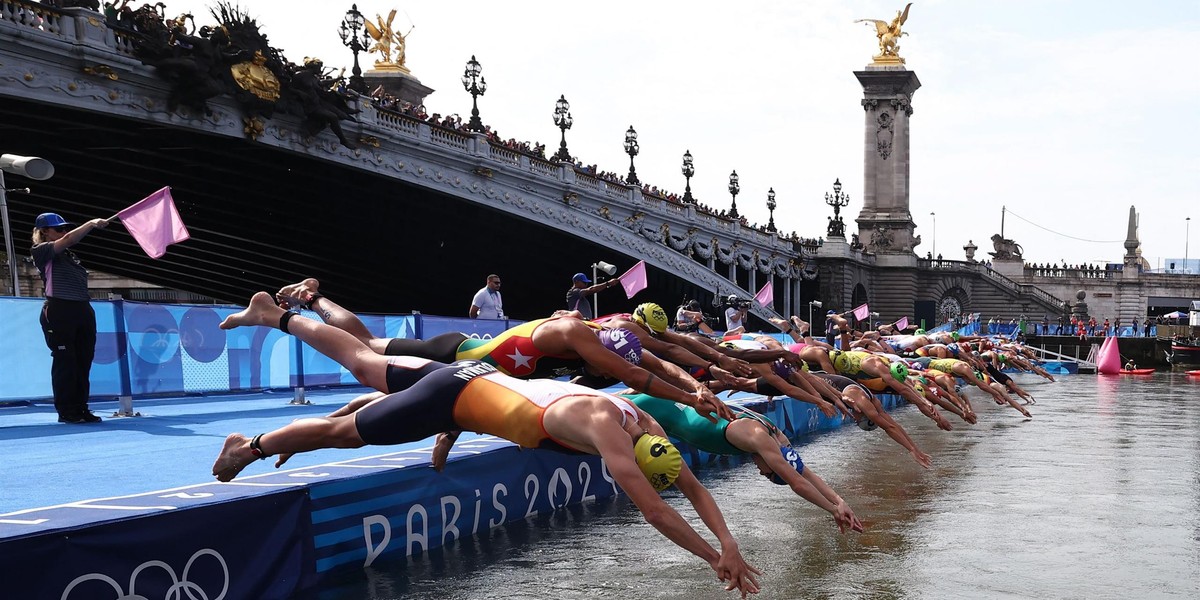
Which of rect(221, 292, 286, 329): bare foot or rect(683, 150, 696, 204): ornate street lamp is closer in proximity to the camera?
rect(221, 292, 286, 329): bare foot

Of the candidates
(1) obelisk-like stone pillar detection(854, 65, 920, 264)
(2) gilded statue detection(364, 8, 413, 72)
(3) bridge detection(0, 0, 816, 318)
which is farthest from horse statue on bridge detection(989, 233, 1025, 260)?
(2) gilded statue detection(364, 8, 413, 72)

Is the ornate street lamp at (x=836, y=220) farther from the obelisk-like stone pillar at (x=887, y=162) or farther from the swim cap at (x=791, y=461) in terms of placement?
the swim cap at (x=791, y=461)

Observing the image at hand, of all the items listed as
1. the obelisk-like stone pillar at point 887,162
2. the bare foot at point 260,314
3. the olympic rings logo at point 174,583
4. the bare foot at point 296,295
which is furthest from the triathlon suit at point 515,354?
the obelisk-like stone pillar at point 887,162

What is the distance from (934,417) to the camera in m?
15.9

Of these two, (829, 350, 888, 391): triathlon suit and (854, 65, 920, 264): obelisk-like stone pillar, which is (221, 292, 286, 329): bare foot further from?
(854, 65, 920, 264): obelisk-like stone pillar

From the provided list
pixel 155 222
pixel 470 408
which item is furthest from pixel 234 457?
pixel 155 222

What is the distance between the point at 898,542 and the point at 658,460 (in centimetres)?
382

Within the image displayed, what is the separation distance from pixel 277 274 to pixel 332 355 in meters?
58.1

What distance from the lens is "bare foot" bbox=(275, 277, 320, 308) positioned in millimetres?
8180

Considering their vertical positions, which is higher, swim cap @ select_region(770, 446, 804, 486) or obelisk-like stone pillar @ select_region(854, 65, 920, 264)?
obelisk-like stone pillar @ select_region(854, 65, 920, 264)

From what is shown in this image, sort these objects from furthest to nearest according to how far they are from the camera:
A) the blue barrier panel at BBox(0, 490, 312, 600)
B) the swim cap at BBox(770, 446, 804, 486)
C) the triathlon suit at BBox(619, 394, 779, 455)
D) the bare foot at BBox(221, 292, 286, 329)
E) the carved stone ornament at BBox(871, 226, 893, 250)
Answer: the carved stone ornament at BBox(871, 226, 893, 250) < the triathlon suit at BBox(619, 394, 779, 455) < the swim cap at BBox(770, 446, 804, 486) < the bare foot at BBox(221, 292, 286, 329) < the blue barrier panel at BBox(0, 490, 312, 600)

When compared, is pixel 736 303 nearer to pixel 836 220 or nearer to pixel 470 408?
pixel 470 408

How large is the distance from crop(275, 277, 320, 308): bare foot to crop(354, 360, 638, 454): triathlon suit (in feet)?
6.36

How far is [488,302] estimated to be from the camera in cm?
1892
